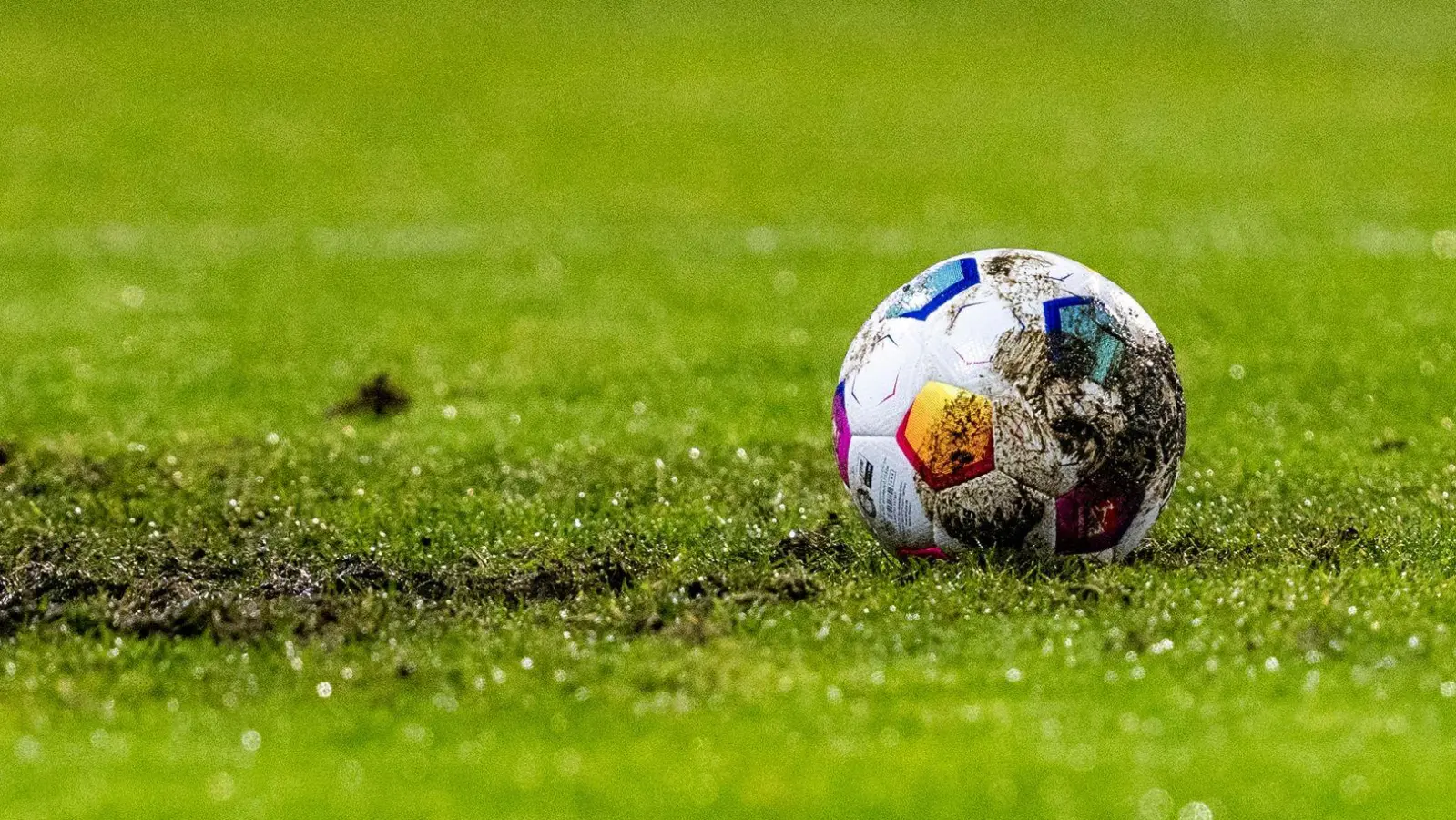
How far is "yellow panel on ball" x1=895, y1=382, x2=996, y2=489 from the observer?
8.17 meters

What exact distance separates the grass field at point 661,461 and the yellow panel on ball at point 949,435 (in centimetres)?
53

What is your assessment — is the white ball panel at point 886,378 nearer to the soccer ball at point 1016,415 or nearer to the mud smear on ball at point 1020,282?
the soccer ball at point 1016,415

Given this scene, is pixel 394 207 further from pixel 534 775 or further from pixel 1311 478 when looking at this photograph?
pixel 534 775

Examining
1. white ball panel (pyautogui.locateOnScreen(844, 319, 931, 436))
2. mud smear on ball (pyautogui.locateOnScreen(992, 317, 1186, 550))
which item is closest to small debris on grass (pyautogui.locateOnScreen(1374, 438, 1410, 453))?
mud smear on ball (pyautogui.locateOnScreen(992, 317, 1186, 550))

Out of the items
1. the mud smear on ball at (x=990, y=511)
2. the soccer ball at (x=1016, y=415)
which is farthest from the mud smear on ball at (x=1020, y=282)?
the mud smear on ball at (x=990, y=511)

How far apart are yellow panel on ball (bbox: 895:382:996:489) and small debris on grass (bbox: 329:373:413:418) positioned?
6.34m

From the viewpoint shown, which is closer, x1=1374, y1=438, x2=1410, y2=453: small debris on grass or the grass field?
the grass field

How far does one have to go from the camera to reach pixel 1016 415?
26.7 feet

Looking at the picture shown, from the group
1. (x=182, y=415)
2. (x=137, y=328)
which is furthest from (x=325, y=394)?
(x=137, y=328)

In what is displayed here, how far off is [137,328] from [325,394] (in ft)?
10.9


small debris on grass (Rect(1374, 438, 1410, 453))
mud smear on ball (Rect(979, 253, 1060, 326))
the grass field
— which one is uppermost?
mud smear on ball (Rect(979, 253, 1060, 326))

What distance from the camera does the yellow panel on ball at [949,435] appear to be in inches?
322

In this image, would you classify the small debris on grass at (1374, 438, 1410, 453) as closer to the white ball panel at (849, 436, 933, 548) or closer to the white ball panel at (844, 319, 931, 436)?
the white ball panel at (849, 436, 933, 548)

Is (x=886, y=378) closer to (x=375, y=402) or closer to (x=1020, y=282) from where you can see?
(x=1020, y=282)
